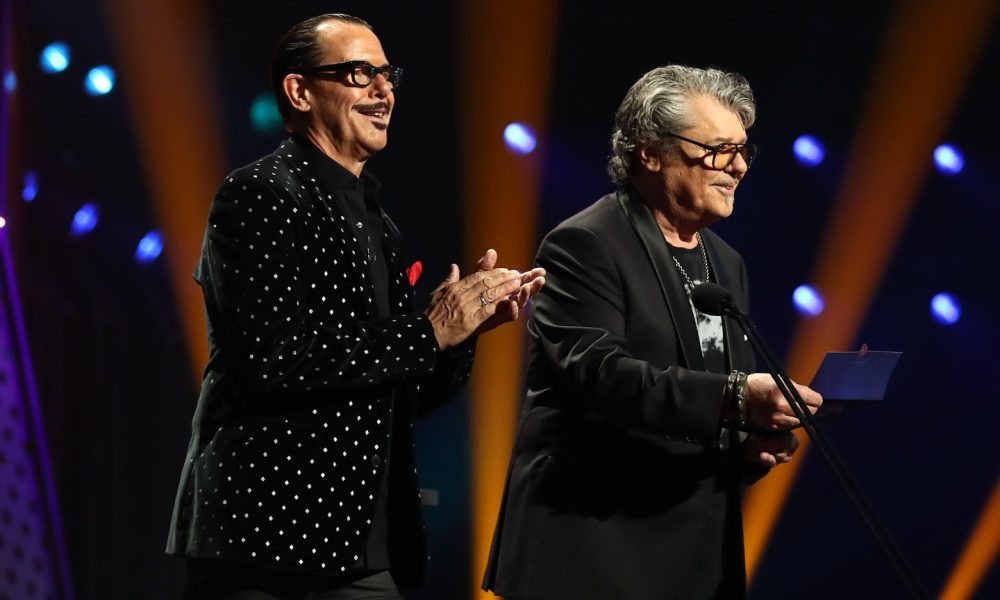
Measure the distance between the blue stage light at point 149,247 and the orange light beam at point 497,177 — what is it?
1254mm

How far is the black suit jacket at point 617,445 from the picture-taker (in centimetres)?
217

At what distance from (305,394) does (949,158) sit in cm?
328

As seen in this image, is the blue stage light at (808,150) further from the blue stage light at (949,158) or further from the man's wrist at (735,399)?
A: the man's wrist at (735,399)

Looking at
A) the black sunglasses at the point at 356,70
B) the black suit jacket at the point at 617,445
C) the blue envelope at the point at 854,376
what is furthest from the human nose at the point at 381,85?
the blue envelope at the point at 854,376

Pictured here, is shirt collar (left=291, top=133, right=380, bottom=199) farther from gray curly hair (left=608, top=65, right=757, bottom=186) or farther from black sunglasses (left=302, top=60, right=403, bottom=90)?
gray curly hair (left=608, top=65, right=757, bottom=186)

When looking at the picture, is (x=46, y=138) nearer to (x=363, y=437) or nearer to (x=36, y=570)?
(x=36, y=570)

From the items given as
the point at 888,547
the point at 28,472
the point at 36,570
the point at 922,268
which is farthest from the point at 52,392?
the point at 888,547

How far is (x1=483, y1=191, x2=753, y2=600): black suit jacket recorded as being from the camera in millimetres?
2168

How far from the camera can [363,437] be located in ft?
6.17

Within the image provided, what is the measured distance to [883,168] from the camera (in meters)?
4.44

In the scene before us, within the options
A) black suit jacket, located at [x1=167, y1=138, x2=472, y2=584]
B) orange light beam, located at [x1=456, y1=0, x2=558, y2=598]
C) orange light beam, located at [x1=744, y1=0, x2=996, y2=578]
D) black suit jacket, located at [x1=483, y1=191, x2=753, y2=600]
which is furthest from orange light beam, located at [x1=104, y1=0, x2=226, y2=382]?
black suit jacket, located at [x1=167, y1=138, x2=472, y2=584]

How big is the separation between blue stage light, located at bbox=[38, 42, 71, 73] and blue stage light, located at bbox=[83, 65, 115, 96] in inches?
4.0

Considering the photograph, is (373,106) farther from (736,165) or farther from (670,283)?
(736,165)

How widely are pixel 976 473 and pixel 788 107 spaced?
157 centimetres
